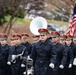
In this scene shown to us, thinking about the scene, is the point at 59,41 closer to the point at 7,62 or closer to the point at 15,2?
the point at 7,62

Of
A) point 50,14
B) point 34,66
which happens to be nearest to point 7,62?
point 34,66

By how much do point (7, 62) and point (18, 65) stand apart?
41 centimetres

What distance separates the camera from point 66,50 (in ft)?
47.5

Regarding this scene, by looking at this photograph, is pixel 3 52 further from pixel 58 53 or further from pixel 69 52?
pixel 69 52

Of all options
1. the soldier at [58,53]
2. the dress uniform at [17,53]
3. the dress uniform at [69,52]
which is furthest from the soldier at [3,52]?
the dress uniform at [69,52]

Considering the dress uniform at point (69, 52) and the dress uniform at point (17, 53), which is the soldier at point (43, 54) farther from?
the dress uniform at point (69, 52)

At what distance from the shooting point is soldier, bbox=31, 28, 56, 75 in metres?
13.3

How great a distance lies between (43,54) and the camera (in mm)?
13398


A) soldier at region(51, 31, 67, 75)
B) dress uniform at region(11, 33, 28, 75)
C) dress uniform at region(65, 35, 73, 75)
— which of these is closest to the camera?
soldier at region(51, 31, 67, 75)

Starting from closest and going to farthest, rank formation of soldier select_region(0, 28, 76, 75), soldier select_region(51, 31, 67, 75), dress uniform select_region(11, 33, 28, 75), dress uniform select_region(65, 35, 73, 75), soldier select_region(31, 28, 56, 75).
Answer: soldier select_region(31, 28, 56, 75) < formation of soldier select_region(0, 28, 76, 75) < soldier select_region(51, 31, 67, 75) < dress uniform select_region(11, 33, 28, 75) < dress uniform select_region(65, 35, 73, 75)

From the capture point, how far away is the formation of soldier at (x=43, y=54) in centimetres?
1341

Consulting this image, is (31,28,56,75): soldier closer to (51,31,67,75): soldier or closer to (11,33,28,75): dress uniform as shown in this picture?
(51,31,67,75): soldier

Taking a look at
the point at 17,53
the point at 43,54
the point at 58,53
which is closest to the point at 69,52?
the point at 58,53

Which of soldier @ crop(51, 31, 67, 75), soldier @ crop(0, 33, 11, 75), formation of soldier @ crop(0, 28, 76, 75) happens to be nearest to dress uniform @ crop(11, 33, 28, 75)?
formation of soldier @ crop(0, 28, 76, 75)
